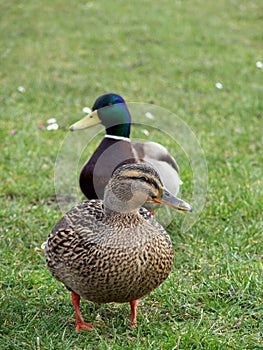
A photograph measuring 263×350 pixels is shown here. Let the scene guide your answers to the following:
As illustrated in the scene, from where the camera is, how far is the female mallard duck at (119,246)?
262 centimetres

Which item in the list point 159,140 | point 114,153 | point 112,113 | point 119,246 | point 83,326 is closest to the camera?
point 119,246

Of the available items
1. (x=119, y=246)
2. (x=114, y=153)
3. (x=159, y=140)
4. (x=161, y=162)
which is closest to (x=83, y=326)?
(x=119, y=246)

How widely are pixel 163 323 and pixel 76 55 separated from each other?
6.01m

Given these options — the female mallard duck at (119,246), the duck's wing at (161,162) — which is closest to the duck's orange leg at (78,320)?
the female mallard duck at (119,246)

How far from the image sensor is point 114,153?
378 centimetres

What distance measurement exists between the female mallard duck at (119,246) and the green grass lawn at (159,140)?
0.98 feet

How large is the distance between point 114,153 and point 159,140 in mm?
1924

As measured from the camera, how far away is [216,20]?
10266 mm

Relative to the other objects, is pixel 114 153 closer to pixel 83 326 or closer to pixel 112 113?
pixel 112 113

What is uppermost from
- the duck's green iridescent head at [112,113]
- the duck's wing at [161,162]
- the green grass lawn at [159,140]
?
the duck's green iridescent head at [112,113]

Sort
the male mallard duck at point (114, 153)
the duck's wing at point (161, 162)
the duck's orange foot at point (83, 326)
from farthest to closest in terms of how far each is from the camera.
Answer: the duck's wing at point (161, 162) → the male mallard duck at point (114, 153) → the duck's orange foot at point (83, 326)

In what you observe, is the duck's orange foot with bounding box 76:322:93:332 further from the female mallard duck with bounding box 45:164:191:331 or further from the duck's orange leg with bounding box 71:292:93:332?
the female mallard duck with bounding box 45:164:191:331

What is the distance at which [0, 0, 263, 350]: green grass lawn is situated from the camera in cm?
294

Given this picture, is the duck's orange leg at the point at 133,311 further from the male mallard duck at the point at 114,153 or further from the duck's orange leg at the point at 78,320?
the male mallard duck at the point at 114,153
